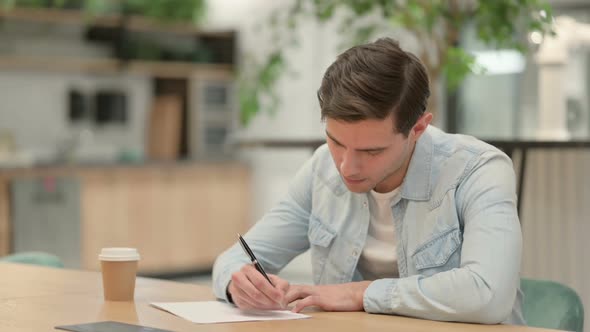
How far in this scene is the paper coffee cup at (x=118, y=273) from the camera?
217 cm

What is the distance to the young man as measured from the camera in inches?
76.7

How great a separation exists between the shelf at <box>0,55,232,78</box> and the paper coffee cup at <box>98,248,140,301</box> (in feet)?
19.5

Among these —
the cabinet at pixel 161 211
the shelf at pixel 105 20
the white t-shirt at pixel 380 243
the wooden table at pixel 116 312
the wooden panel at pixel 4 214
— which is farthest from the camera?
the shelf at pixel 105 20

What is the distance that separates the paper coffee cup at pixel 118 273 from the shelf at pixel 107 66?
5.93 m

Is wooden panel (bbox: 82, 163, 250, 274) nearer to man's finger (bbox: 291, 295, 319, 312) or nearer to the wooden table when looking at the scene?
the wooden table

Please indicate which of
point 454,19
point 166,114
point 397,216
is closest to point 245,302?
point 397,216

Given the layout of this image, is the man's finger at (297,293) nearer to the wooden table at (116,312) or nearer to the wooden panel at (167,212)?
the wooden table at (116,312)

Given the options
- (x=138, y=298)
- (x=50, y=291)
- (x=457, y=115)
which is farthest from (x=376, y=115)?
(x=457, y=115)

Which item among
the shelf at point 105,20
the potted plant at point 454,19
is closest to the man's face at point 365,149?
the potted plant at point 454,19

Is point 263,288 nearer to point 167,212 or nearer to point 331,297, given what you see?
point 331,297

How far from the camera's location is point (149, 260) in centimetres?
800

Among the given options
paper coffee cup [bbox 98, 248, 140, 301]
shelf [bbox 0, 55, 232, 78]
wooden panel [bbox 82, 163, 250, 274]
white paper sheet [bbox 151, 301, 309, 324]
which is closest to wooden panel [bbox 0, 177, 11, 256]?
wooden panel [bbox 82, 163, 250, 274]

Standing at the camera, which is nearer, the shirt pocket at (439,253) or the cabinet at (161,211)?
the shirt pocket at (439,253)

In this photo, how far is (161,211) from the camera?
810 centimetres
